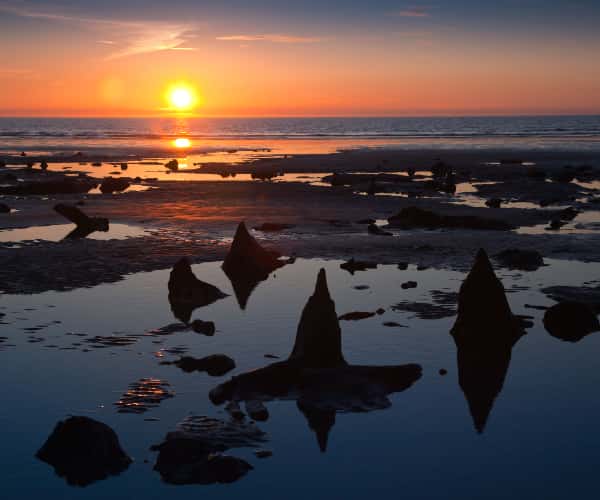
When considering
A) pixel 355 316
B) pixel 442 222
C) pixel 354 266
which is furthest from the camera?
pixel 442 222

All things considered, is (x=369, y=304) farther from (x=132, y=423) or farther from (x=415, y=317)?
(x=132, y=423)

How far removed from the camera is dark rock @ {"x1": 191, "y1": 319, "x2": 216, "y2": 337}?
1967 cm

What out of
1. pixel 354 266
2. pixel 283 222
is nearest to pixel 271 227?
pixel 283 222

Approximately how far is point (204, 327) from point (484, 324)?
678 centimetres

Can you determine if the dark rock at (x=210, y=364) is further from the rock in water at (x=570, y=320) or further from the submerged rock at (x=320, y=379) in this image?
the rock in water at (x=570, y=320)

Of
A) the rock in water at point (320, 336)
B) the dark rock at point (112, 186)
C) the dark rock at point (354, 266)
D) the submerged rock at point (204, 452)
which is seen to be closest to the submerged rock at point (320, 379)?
the rock in water at point (320, 336)

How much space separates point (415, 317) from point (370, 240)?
44.7 feet

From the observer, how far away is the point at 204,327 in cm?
1994

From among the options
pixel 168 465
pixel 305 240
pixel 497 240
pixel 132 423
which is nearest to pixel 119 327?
pixel 132 423

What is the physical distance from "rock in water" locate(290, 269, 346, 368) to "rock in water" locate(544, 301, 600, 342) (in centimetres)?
649

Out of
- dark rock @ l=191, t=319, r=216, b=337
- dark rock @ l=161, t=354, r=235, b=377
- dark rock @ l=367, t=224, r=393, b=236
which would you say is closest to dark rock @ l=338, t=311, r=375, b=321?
dark rock @ l=191, t=319, r=216, b=337

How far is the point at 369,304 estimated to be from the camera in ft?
73.7

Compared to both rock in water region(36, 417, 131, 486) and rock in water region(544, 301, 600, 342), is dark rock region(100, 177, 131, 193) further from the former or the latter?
rock in water region(36, 417, 131, 486)

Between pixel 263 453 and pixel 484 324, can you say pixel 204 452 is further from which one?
pixel 484 324
